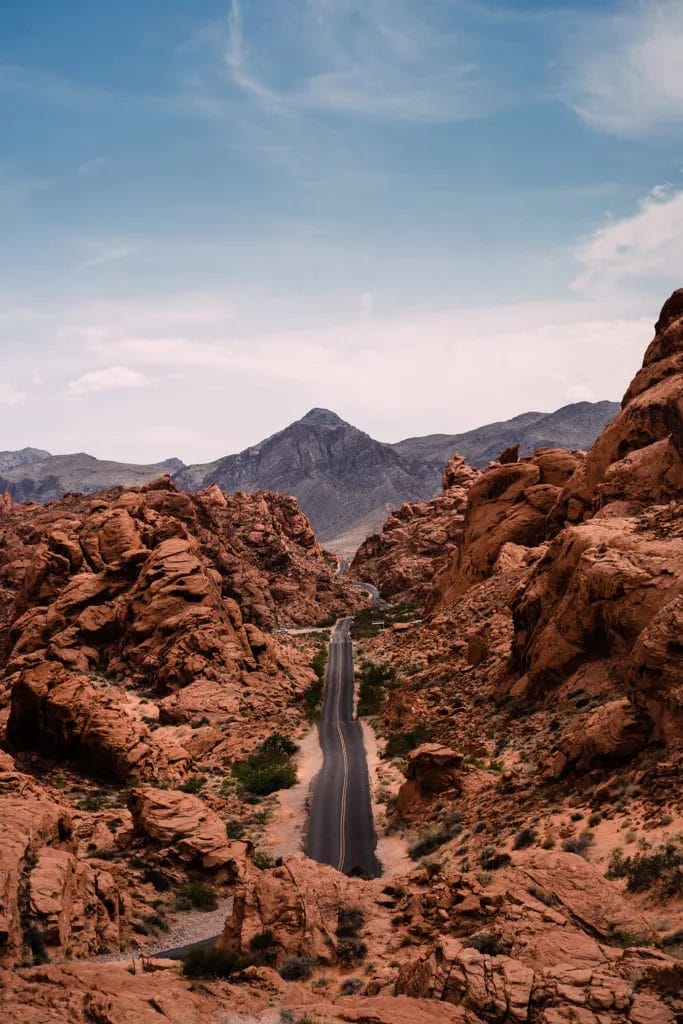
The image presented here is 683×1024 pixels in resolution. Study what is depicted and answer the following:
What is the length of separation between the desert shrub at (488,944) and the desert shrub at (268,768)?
28.3 metres

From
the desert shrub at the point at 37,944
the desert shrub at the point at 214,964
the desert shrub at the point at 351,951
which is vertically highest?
the desert shrub at the point at 37,944

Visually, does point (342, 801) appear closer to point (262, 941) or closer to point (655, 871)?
point (262, 941)

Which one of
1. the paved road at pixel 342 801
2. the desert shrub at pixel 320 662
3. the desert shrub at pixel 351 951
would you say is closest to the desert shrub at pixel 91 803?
the paved road at pixel 342 801

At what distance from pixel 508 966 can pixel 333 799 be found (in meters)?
29.7

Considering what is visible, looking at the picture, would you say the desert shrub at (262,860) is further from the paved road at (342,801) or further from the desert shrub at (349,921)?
the desert shrub at (349,921)

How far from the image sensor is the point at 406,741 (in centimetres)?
4703

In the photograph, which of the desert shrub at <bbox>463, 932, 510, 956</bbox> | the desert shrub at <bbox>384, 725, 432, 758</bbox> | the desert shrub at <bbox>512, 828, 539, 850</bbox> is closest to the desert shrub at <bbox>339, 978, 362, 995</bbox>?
the desert shrub at <bbox>463, 932, 510, 956</bbox>

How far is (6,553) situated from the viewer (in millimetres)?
84500

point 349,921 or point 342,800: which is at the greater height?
point 349,921

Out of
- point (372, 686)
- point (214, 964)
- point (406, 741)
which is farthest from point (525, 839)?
point (372, 686)

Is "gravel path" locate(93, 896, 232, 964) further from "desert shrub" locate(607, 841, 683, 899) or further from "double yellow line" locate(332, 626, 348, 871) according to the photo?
"desert shrub" locate(607, 841, 683, 899)

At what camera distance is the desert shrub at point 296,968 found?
18344 millimetres

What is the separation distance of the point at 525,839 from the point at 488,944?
30.0 feet

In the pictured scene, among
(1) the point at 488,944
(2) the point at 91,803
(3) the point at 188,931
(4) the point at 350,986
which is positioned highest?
(1) the point at 488,944
